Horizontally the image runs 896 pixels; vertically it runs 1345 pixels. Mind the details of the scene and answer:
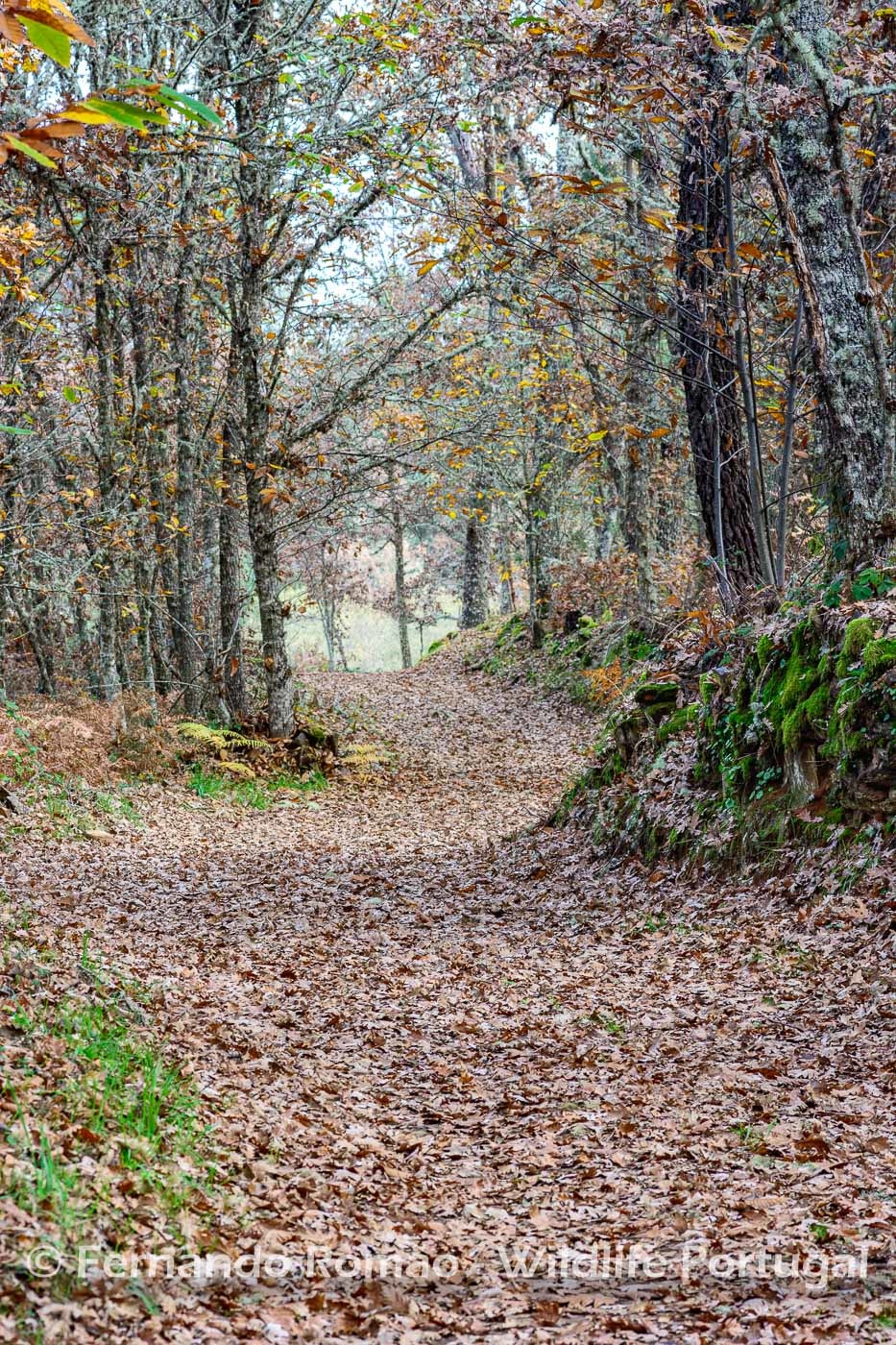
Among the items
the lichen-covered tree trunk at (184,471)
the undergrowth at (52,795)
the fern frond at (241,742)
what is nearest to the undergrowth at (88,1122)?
the undergrowth at (52,795)

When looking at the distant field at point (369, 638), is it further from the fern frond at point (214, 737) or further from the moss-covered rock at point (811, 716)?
the moss-covered rock at point (811, 716)

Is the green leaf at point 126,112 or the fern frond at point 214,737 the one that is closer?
the green leaf at point 126,112

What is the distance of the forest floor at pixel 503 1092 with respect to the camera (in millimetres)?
3115

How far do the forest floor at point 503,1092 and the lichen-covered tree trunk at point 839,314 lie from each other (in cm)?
284

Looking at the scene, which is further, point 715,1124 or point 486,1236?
point 715,1124

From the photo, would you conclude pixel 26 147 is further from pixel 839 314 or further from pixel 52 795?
pixel 52 795

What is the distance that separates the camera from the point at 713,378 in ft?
33.2

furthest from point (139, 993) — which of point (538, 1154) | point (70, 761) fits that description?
point (70, 761)

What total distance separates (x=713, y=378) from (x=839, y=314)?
8.56ft

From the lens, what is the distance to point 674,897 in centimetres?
747

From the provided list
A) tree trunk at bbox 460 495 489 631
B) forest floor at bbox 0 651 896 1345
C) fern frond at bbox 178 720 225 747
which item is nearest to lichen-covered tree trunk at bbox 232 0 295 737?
fern frond at bbox 178 720 225 747

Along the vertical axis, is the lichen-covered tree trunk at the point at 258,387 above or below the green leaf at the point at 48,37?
above

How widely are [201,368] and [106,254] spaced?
11.5ft

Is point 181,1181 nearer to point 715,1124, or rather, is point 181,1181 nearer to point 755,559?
point 715,1124
